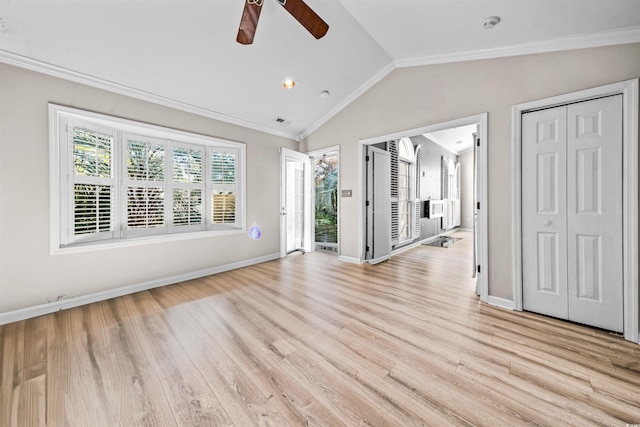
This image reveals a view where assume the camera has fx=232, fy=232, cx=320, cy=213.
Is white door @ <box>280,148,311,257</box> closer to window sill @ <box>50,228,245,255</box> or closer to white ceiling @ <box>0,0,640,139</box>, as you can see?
window sill @ <box>50,228,245,255</box>

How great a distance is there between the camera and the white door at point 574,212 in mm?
2035

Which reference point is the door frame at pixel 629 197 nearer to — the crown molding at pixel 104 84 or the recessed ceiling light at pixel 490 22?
the recessed ceiling light at pixel 490 22

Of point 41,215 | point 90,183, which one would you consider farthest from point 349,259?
point 41,215

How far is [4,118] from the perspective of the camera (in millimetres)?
2229

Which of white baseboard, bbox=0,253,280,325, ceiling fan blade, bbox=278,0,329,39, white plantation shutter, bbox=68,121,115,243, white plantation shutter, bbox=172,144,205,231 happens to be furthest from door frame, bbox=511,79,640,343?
white plantation shutter, bbox=68,121,115,243

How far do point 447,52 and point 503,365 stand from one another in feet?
11.0

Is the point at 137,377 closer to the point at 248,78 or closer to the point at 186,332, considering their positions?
the point at 186,332

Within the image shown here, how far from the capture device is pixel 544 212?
2357 mm

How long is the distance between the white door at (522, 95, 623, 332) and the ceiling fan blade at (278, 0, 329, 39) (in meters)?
2.31

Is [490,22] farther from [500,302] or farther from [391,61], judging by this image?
[500,302]

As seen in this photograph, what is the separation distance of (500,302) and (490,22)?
9.43 feet

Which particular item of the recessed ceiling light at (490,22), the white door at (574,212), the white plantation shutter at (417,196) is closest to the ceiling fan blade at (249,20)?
the recessed ceiling light at (490,22)

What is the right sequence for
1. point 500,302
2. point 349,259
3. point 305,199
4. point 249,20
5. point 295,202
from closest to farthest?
point 249,20 < point 500,302 < point 349,259 < point 295,202 < point 305,199

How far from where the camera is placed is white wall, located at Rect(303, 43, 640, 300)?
2.12 metres
